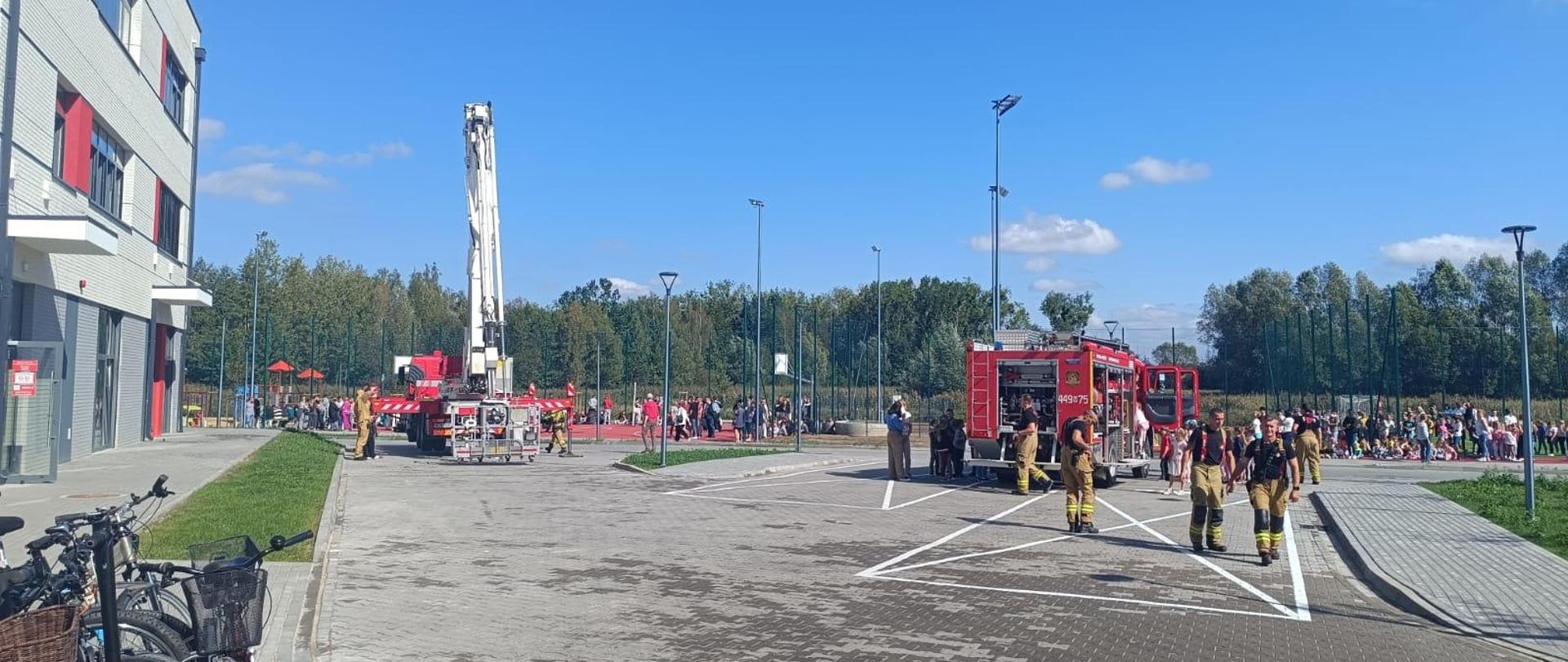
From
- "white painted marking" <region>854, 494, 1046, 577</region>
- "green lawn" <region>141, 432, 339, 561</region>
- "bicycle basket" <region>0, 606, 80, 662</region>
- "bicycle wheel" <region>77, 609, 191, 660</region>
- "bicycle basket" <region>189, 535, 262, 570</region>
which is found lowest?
"white painted marking" <region>854, 494, 1046, 577</region>

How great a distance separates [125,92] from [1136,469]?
24.5 meters

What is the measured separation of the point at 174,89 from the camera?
34.2 meters

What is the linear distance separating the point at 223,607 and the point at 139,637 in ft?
1.32

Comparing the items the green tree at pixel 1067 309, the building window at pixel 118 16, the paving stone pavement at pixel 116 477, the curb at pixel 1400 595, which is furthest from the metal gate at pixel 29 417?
the green tree at pixel 1067 309

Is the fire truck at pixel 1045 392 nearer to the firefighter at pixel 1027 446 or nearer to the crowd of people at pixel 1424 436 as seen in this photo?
the firefighter at pixel 1027 446

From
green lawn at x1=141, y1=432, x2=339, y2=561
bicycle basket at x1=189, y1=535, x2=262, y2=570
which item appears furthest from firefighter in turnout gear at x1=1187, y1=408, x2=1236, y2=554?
bicycle basket at x1=189, y1=535, x2=262, y2=570

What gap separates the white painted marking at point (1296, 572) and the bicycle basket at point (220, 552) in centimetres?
805

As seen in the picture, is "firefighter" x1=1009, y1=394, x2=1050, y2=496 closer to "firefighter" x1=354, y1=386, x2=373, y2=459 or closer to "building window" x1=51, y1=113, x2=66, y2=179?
"firefighter" x1=354, y1=386, x2=373, y2=459

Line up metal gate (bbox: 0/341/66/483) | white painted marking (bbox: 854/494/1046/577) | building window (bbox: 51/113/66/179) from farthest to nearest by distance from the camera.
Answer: building window (bbox: 51/113/66/179) < metal gate (bbox: 0/341/66/483) < white painted marking (bbox: 854/494/1046/577)

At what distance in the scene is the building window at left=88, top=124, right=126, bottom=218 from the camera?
82.1 ft

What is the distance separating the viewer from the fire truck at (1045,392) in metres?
20.6

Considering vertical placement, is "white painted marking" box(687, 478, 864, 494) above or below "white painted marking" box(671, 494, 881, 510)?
above

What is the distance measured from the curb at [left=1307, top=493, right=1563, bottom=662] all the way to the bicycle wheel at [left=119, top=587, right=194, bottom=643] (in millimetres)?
8698

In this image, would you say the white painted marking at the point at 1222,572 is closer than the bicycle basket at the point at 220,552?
No
